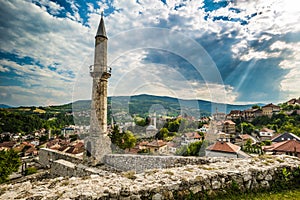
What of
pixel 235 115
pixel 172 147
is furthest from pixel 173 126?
pixel 235 115

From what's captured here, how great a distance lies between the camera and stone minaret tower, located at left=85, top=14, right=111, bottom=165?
33.3 ft

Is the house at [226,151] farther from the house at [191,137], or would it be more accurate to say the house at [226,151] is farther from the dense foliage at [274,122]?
the dense foliage at [274,122]

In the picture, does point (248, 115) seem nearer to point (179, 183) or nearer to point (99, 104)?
point (99, 104)

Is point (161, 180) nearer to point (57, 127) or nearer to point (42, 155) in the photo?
point (42, 155)

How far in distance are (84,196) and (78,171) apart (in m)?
6.60

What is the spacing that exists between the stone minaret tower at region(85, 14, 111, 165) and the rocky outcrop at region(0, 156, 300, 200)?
6663 mm

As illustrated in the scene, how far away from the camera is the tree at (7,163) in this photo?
1290 cm

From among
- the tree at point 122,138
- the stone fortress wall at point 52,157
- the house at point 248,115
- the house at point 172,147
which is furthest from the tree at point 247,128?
the stone fortress wall at point 52,157

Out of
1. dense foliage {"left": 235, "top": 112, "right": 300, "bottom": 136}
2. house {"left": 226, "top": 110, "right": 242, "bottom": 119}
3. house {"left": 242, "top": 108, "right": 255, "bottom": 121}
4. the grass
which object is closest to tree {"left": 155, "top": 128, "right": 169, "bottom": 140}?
dense foliage {"left": 235, "top": 112, "right": 300, "bottom": 136}

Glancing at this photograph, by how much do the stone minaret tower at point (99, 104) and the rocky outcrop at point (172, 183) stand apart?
6.66 meters

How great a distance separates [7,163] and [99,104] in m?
11.4

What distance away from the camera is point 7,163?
14.0 metres

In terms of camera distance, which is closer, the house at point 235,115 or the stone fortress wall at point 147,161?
the stone fortress wall at point 147,161

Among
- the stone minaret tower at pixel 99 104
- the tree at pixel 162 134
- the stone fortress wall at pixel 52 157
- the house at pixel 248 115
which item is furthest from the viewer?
the house at pixel 248 115
